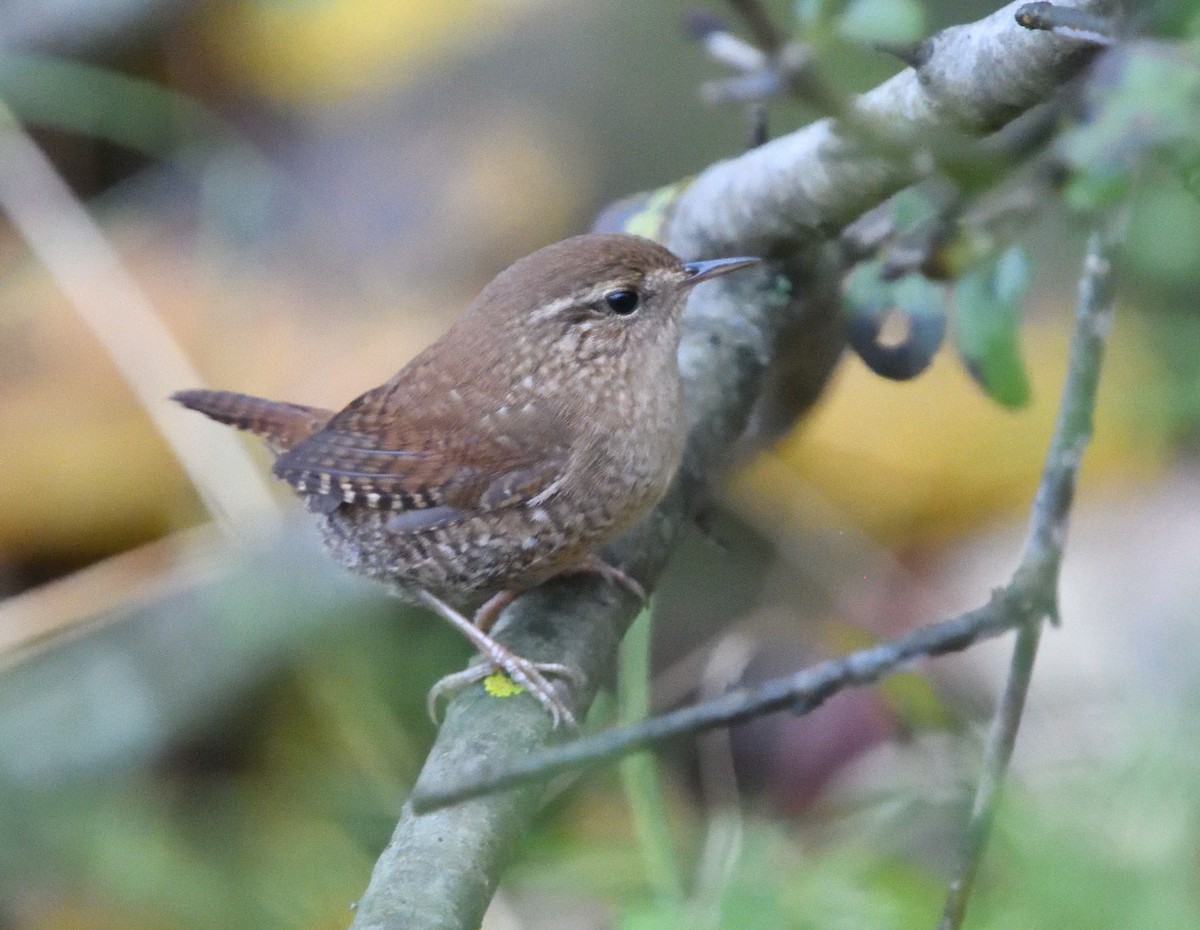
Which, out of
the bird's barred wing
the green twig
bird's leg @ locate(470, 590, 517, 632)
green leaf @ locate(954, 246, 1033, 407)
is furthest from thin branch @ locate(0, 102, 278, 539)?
green leaf @ locate(954, 246, 1033, 407)

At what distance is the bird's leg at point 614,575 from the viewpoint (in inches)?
87.3

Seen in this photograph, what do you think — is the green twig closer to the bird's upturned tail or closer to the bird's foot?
the bird's foot

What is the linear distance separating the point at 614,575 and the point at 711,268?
528 mm

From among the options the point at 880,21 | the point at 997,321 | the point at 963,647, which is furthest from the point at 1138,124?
the point at 997,321

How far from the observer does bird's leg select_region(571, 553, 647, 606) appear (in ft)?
7.27

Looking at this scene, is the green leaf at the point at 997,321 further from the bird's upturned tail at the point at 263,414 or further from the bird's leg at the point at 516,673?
the bird's upturned tail at the point at 263,414

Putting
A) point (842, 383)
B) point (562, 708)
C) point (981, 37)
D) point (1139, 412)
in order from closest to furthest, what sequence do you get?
1. point (981, 37)
2. point (562, 708)
3. point (1139, 412)
4. point (842, 383)

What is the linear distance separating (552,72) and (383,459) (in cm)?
268

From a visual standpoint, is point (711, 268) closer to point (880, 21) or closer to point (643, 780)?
point (643, 780)

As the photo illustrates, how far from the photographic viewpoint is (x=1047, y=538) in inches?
40.1

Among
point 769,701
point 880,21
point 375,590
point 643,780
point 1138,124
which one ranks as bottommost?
point 643,780

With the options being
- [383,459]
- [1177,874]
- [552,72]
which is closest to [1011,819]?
[1177,874]

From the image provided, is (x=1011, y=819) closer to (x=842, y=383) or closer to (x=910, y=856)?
(x=910, y=856)

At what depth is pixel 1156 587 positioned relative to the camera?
3.33 metres
